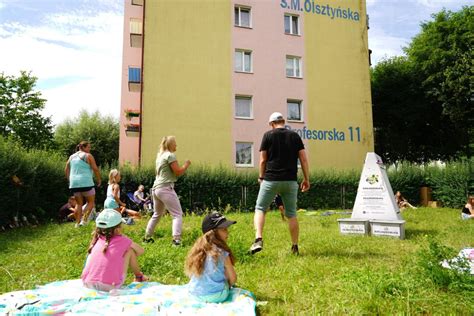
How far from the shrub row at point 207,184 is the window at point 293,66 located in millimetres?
7736

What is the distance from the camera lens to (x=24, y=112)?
37.8 metres

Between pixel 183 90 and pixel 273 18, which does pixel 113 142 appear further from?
pixel 273 18

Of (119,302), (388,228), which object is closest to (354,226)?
(388,228)

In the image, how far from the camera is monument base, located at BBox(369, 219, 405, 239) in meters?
7.74

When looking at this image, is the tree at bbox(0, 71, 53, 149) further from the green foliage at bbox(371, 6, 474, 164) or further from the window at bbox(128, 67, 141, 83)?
the green foliage at bbox(371, 6, 474, 164)

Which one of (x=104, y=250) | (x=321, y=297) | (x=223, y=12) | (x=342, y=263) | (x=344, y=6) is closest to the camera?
(x=321, y=297)

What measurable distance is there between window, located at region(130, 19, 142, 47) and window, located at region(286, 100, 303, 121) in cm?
1020

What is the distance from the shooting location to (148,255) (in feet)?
18.4

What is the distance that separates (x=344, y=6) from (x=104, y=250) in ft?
93.4

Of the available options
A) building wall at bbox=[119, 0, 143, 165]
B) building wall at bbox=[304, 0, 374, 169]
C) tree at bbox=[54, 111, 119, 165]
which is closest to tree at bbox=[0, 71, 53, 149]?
tree at bbox=[54, 111, 119, 165]

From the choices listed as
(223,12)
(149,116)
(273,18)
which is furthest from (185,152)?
(273,18)

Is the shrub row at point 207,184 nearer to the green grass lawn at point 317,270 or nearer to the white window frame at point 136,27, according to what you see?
the green grass lawn at point 317,270

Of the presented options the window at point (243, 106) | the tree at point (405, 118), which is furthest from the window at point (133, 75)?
the tree at point (405, 118)

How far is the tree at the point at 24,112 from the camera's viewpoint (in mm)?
36812
